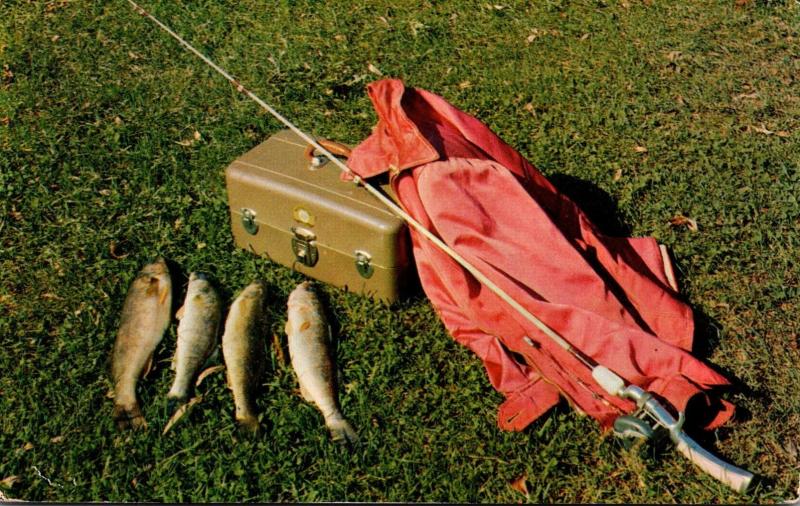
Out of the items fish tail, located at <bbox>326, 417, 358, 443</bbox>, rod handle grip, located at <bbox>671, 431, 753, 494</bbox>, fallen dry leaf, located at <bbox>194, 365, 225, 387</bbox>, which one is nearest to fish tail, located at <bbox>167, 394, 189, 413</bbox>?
fallen dry leaf, located at <bbox>194, 365, 225, 387</bbox>

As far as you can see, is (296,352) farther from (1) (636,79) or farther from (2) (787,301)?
(1) (636,79)

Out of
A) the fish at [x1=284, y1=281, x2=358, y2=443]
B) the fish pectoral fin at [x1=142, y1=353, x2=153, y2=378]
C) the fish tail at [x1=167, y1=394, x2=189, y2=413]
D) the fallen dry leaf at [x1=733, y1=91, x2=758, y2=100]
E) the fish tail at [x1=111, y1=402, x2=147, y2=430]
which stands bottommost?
the fish tail at [x1=111, y1=402, x2=147, y2=430]

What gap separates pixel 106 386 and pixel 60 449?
391 mm

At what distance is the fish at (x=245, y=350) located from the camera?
3.87 metres

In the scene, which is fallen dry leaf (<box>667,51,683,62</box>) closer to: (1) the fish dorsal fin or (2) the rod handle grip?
(2) the rod handle grip

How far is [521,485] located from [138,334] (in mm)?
2049

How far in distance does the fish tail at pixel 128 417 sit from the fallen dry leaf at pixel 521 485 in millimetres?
1724

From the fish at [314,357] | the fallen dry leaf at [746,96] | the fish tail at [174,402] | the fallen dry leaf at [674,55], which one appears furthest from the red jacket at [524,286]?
the fallen dry leaf at [674,55]

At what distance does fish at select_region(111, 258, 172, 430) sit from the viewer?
3857 mm

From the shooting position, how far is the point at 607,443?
373 cm

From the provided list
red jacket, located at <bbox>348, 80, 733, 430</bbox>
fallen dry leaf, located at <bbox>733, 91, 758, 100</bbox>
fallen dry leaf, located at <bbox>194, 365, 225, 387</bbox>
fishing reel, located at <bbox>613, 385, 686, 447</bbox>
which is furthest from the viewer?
fallen dry leaf, located at <bbox>733, 91, 758, 100</bbox>

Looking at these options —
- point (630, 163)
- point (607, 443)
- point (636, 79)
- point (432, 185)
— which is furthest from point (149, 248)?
point (636, 79)

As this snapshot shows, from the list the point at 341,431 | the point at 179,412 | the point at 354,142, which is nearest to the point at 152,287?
the point at 179,412

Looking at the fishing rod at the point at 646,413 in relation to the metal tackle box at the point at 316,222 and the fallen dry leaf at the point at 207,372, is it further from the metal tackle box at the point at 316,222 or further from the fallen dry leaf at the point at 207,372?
the fallen dry leaf at the point at 207,372
